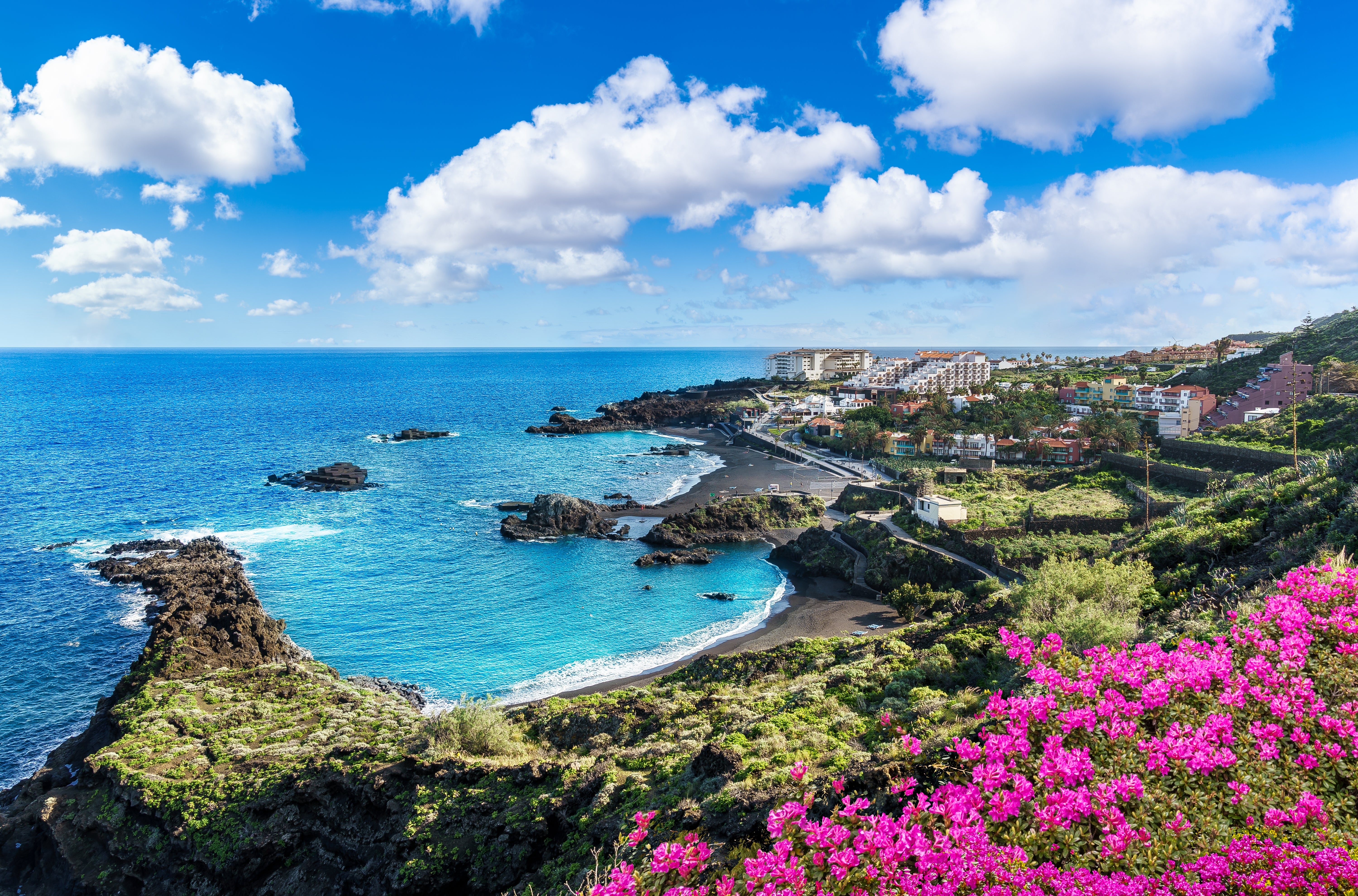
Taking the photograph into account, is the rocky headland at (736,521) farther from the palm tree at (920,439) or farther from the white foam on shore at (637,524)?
the palm tree at (920,439)

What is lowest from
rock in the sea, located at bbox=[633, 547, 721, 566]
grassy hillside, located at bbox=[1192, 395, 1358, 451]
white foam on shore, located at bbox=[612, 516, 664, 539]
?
rock in the sea, located at bbox=[633, 547, 721, 566]

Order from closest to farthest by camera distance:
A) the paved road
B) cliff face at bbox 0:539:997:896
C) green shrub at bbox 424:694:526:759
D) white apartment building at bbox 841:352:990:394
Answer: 1. cliff face at bbox 0:539:997:896
2. green shrub at bbox 424:694:526:759
3. the paved road
4. white apartment building at bbox 841:352:990:394

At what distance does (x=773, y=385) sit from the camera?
16200 cm

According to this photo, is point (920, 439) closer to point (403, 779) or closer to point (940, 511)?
point (940, 511)

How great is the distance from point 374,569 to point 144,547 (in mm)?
17136

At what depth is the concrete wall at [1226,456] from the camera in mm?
42781

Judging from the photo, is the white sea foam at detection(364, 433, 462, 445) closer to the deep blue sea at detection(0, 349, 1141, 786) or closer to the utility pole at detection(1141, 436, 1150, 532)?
the deep blue sea at detection(0, 349, 1141, 786)

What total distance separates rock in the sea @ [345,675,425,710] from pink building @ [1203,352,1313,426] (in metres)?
70.7

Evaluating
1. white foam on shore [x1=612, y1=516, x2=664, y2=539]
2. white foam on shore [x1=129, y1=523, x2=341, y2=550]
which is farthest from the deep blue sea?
white foam on shore [x1=612, y1=516, x2=664, y2=539]

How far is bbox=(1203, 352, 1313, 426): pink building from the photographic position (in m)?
66.1

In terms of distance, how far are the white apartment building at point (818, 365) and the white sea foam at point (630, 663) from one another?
142 meters

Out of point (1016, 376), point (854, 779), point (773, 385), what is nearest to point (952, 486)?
point (854, 779)

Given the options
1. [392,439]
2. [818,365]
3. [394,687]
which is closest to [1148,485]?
[394,687]

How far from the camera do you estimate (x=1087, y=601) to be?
2033cm
